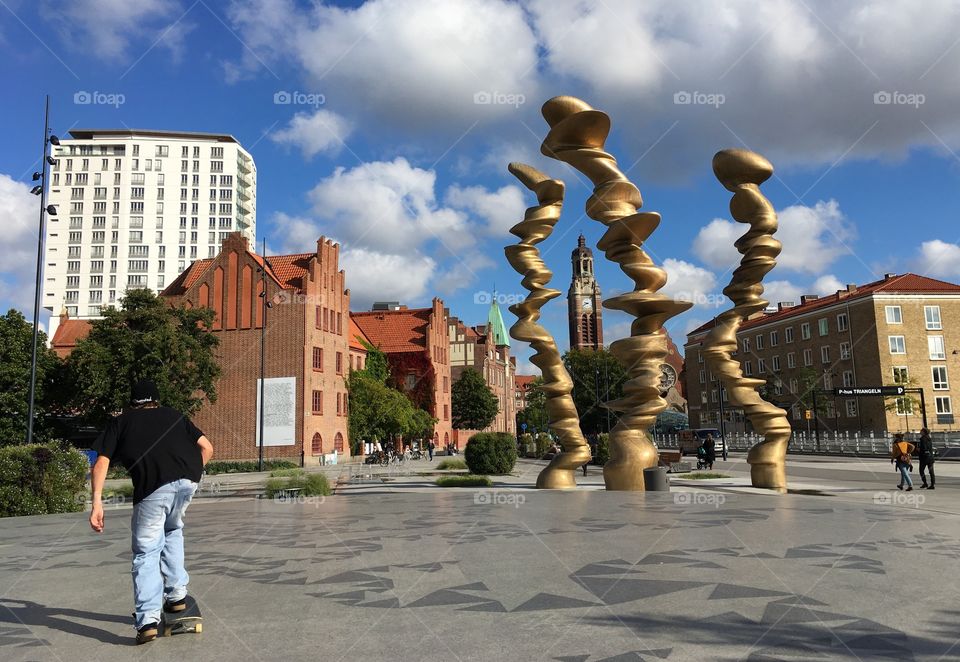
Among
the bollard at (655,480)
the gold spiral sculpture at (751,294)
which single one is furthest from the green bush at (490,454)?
the gold spiral sculpture at (751,294)

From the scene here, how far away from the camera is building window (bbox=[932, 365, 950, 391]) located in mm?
61969

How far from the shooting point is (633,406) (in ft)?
62.6

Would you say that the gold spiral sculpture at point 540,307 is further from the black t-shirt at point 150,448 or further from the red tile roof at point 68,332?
the red tile roof at point 68,332

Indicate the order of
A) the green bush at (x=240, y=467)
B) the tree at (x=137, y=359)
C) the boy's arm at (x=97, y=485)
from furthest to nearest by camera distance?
1. the green bush at (x=240, y=467)
2. the tree at (x=137, y=359)
3. the boy's arm at (x=97, y=485)

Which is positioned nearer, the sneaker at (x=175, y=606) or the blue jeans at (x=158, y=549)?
the blue jeans at (x=158, y=549)

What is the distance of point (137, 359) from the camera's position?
3844 centimetres

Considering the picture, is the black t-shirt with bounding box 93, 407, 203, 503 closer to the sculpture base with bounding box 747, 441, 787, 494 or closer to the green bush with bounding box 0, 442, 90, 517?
the green bush with bounding box 0, 442, 90, 517

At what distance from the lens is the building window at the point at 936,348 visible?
62000 mm

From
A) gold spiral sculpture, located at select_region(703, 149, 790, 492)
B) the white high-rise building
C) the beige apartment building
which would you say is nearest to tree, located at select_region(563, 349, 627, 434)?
the beige apartment building

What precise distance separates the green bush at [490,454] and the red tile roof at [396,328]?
4304cm

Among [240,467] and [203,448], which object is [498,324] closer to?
[240,467]

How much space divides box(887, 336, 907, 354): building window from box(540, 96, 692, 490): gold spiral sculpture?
51410 millimetres

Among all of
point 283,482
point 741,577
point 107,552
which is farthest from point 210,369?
point 741,577

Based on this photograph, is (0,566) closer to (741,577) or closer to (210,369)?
(741,577)
